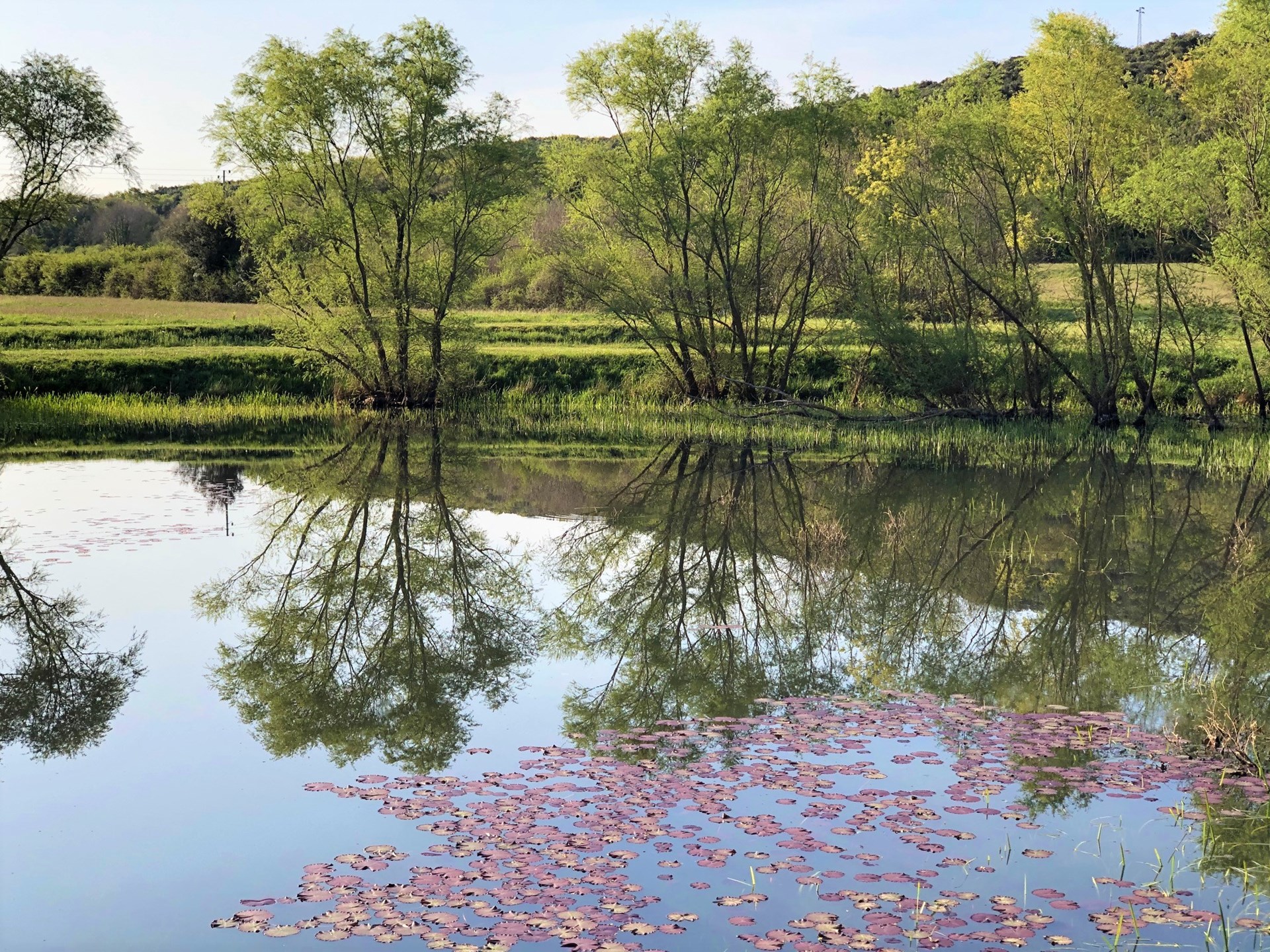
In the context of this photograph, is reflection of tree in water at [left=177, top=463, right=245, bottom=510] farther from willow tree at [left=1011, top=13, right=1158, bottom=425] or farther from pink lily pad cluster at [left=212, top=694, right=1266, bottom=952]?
willow tree at [left=1011, top=13, right=1158, bottom=425]

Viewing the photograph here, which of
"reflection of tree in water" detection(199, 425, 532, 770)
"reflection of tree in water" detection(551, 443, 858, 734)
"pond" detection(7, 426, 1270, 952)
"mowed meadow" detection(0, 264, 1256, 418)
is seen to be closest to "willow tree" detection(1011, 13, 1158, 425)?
"mowed meadow" detection(0, 264, 1256, 418)

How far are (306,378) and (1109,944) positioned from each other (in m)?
29.2

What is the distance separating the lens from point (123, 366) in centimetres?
3108

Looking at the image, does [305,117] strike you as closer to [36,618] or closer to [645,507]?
[645,507]

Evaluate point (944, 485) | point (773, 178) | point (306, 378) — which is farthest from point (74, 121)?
point (944, 485)

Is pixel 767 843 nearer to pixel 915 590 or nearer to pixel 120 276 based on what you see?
pixel 915 590

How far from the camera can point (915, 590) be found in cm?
1205

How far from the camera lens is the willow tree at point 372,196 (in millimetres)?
27609

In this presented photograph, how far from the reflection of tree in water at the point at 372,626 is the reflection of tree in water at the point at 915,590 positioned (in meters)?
0.80

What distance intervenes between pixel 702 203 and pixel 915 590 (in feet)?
61.8

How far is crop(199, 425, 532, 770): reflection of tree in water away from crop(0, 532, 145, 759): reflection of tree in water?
0.79 meters

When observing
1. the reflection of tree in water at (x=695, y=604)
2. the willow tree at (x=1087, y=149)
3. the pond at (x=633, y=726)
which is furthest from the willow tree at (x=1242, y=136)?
the reflection of tree in water at (x=695, y=604)

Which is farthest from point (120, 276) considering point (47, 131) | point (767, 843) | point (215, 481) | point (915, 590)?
point (767, 843)

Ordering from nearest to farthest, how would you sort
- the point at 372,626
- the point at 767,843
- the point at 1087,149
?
1. the point at 767,843
2. the point at 372,626
3. the point at 1087,149
